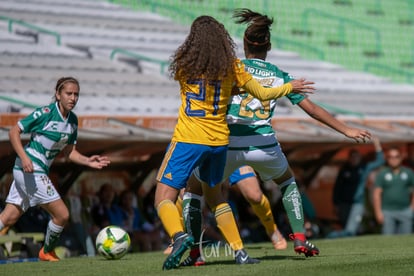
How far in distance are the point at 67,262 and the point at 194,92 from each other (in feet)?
9.34

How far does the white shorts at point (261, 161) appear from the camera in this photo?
8117mm

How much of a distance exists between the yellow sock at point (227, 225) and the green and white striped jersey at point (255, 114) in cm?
74

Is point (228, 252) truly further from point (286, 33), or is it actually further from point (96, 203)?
point (286, 33)

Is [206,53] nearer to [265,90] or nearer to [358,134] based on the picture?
[265,90]

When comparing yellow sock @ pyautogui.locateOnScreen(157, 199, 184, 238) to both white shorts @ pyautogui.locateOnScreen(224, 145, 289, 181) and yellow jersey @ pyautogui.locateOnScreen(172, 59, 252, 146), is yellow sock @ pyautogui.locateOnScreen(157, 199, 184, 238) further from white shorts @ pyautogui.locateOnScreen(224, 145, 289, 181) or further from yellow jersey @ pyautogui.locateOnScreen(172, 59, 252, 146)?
white shorts @ pyautogui.locateOnScreen(224, 145, 289, 181)

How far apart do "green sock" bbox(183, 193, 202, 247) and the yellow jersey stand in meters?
0.86

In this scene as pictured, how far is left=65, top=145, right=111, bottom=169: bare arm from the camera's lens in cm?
883

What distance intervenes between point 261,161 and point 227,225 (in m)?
0.85

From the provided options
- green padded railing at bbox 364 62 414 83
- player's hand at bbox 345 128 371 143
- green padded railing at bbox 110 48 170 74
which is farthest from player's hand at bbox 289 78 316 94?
green padded railing at bbox 364 62 414 83

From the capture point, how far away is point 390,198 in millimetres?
15422

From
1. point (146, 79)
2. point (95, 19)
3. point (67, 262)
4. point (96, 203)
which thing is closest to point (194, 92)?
point (67, 262)

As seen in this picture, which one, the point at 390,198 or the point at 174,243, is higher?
the point at 174,243

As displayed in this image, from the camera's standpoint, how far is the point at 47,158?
31.9ft

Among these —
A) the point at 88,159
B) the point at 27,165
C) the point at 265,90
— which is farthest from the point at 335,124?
the point at 27,165
